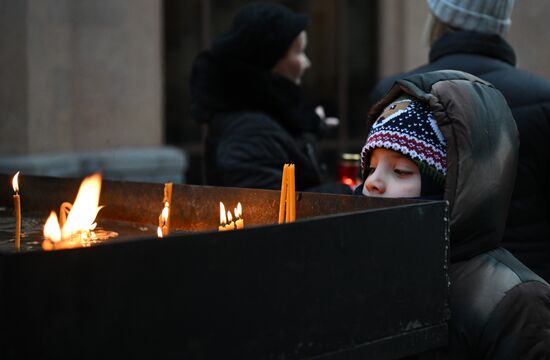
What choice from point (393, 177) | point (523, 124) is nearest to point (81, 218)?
point (393, 177)

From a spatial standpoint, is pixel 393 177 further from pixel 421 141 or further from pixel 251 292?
pixel 251 292

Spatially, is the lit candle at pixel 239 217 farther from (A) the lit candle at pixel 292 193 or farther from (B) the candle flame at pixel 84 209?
(B) the candle flame at pixel 84 209

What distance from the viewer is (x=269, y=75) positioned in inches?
173

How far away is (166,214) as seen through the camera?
2211mm

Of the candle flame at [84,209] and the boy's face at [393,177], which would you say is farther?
the boy's face at [393,177]

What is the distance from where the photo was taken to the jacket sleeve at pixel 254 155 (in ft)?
13.3

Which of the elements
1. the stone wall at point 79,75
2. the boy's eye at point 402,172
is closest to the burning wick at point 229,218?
the boy's eye at point 402,172

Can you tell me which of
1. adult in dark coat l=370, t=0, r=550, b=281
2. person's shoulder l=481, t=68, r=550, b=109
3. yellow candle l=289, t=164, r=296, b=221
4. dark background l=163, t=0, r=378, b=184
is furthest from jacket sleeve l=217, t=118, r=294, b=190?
dark background l=163, t=0, r=378, b=184

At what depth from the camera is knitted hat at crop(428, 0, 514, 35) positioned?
3.48m

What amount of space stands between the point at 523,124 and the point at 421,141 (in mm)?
880

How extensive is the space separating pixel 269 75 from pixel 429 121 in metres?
2.16

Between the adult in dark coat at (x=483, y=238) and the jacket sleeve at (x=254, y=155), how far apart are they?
6.09 ft

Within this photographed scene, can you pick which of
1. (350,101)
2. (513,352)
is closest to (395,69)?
(350,101)

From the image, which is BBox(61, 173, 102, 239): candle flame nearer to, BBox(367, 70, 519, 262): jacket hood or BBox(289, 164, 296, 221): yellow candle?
BBox(289, 164, 296, 221): yellow candle
